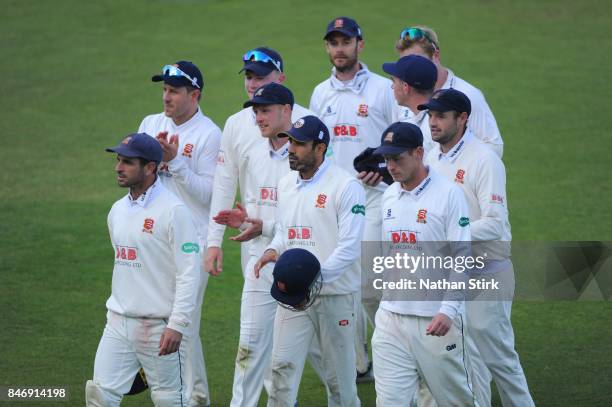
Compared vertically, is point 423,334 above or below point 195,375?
above

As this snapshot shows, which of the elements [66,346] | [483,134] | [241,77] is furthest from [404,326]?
[241,77]

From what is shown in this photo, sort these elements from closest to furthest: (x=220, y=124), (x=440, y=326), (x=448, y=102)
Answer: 1. (x=440, y=326)
2. (x=448, y=102)
3. (x=220, y=124)

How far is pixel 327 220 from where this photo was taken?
24.9ft

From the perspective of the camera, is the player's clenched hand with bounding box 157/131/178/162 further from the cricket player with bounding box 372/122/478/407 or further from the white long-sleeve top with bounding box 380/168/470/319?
the white long-sleeve top with bounding box 380/168/470/319

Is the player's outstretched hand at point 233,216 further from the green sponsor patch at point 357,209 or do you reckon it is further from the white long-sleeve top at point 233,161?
the green sponsor patch at point 357,209

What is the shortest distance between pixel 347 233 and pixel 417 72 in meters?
1.58

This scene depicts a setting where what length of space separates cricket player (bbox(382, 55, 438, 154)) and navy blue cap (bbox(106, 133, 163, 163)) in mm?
2004

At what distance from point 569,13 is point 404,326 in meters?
14.6

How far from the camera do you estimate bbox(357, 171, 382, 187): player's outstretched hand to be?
27.9 ft

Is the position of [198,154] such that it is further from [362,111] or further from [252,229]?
[362,111]

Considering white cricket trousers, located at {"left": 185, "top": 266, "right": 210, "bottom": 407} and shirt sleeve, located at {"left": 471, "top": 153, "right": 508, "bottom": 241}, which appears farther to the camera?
white cricket trousers, located at {"left": 185, "top": 266, "right": 210, "bottom": 407}

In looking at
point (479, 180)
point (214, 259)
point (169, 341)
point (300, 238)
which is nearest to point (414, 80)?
point (479, 180)

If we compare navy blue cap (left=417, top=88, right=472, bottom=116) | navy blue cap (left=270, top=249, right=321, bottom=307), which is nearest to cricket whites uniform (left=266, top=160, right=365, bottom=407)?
navy blue cap (left=270, top=249, right=321, bottom=307)

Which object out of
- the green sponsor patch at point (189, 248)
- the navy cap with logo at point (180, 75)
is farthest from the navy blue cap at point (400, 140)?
the navy cap with logo at point (180, 75)
